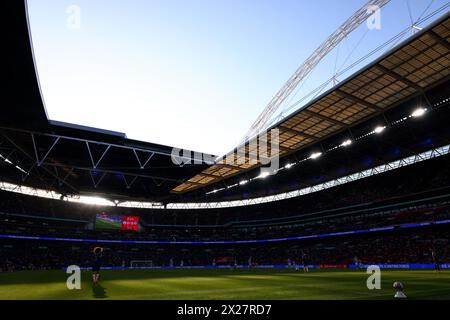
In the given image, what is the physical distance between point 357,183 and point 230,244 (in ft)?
109

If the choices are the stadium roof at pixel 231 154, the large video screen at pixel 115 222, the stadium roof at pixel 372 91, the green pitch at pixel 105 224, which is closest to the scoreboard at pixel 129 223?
the large video screen at pixel 115 222

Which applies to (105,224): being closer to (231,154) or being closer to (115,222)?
(115,222)

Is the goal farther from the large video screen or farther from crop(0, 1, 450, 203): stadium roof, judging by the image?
crop(0, 1, 450, 203): stadium roof

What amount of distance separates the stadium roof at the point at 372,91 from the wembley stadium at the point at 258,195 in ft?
0.47

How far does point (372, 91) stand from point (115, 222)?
56.7 metres

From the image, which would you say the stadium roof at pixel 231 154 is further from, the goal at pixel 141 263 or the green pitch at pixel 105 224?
the goal at pixel 141 263

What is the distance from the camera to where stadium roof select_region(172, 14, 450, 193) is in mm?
21594

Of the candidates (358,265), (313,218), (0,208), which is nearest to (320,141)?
(358,265)

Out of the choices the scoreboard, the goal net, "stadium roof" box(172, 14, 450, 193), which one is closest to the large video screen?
the scoreboard

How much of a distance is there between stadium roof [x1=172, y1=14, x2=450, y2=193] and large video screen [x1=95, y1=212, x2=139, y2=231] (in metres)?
36.4

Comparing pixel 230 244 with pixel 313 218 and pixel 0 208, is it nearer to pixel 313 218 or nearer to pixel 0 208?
pixel 313 218

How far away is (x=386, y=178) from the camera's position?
172 feet

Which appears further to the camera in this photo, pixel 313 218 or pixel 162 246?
pixel 162 246
